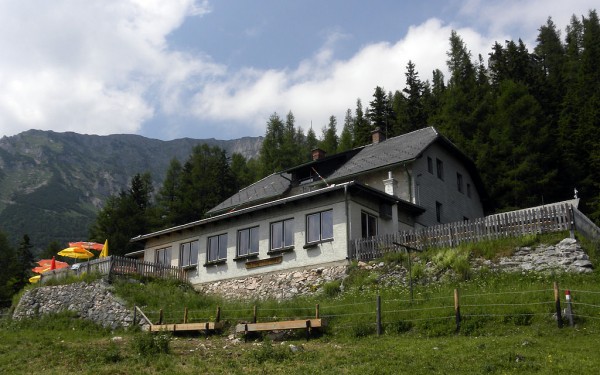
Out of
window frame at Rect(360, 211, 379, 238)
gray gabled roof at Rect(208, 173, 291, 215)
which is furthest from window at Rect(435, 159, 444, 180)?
window frame at Rect(360, 211, 379, 238)

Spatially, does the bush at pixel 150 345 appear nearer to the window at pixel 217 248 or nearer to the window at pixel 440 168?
the window at pixel 217 248

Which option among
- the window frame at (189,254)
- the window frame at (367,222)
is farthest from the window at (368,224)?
the window frame at (189,254)

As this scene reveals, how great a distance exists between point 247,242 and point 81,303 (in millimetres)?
8298

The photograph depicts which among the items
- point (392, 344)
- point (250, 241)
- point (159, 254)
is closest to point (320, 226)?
point (250, 241)

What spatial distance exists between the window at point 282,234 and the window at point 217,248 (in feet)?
11.1

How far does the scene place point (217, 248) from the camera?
33.1 meters

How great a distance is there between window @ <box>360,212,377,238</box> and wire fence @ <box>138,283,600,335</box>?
688 centimetres

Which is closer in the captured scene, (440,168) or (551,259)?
(551,259)

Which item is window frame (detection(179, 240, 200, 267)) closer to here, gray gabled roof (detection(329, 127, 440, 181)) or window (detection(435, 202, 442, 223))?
gray gabled roof (detection(329, 127, 440, 181))

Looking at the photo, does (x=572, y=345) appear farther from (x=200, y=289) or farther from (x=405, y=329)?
(x=200, y=289)

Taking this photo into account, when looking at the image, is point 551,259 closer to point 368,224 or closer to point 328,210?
point 368,224

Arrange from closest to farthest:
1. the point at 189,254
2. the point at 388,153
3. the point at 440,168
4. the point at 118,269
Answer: the point at 118,269 < the point at 189,254 < the point at 388,153 < the point at 440,168

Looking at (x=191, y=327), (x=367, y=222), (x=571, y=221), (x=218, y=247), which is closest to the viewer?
(x=191, y=327)

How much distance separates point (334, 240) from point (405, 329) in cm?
955
